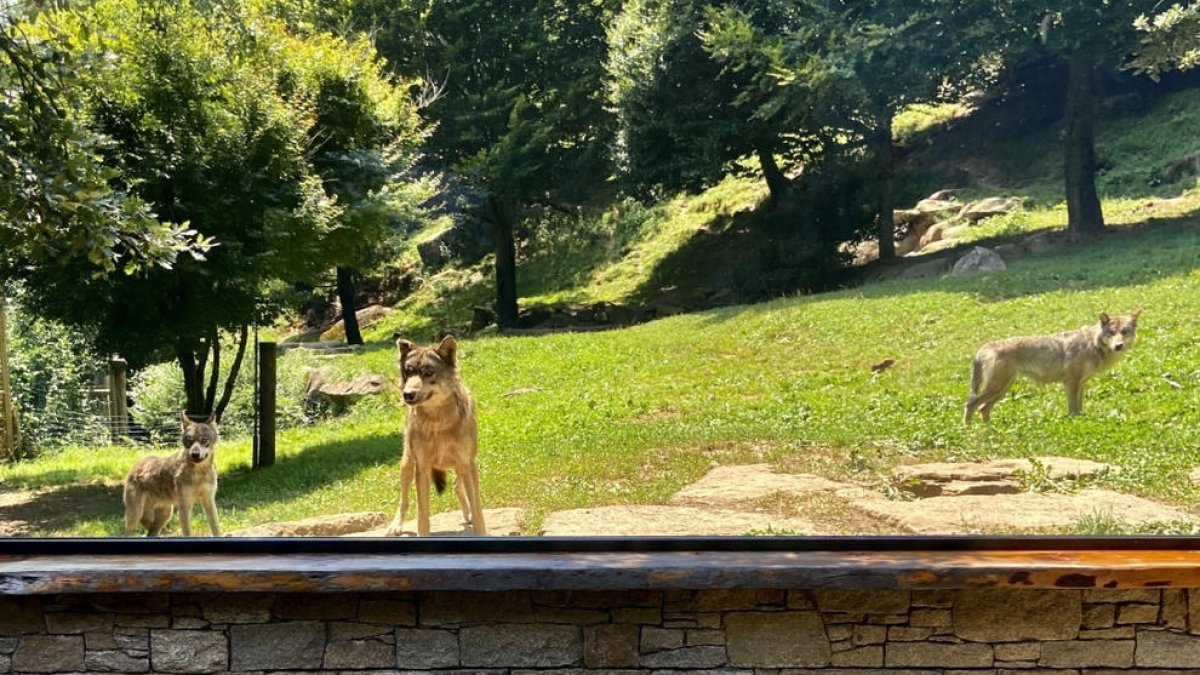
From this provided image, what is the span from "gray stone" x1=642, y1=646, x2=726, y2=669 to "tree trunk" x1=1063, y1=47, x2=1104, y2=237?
222 cm

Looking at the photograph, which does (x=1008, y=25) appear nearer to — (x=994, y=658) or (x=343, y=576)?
(x=994, y=658)

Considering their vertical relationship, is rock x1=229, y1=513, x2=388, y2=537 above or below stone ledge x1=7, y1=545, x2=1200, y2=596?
above

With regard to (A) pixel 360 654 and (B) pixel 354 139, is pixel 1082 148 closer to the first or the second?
(B) pixel 354 139

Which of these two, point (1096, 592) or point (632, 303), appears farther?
point (632, 303)

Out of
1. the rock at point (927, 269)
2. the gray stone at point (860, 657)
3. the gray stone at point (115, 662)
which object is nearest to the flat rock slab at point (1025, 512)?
the gray stone at point (860, 657)

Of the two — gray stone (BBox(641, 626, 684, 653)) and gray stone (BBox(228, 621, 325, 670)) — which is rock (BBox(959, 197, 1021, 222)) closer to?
gray stone (BBox(641, 626, 684, 653))

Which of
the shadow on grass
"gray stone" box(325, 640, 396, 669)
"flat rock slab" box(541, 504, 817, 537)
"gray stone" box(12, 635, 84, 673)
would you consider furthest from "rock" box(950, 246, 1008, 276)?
"gray stone" box(12, 635, 84, 673)

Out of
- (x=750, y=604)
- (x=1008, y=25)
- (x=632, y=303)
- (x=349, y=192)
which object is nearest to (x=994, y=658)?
(x=750, y=604)

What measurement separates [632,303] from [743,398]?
0.61 metres

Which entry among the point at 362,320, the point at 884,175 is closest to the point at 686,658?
the point at 362,320

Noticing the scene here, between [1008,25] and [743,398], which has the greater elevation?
[1008,25]

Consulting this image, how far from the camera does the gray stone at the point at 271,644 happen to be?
3293mm

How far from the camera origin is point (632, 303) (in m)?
4.12

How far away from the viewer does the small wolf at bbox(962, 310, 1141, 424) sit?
3.82 meters
